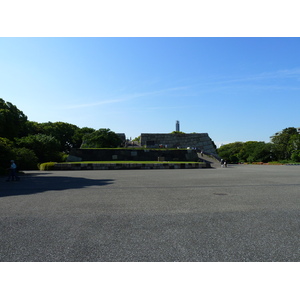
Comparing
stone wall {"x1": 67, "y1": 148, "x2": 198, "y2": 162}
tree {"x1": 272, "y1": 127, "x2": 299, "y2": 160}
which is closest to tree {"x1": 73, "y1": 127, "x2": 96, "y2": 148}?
stone wall {"x1": 67, "y1": 148, "x2": 198, "y2": 162}

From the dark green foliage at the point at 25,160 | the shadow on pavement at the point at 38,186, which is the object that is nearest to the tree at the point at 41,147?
the dark green foliage at the point at 25,160

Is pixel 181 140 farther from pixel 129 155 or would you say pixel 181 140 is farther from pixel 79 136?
pixel 79 136

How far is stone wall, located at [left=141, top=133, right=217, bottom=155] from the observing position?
158 feet

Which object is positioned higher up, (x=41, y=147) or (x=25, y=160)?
(x=41, y=147)

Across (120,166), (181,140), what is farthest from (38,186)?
(181,140)

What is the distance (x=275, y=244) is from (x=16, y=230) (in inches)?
169

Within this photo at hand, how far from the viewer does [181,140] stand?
1919 inches

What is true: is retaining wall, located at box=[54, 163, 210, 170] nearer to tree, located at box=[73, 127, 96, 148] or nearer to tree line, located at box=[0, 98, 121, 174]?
tree line, located at box=[0, 98, 121, 174]

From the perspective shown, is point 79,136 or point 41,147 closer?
point 41,147

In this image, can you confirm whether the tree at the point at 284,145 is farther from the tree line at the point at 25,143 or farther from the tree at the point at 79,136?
the tree at the point at 79,136

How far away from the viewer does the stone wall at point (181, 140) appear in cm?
4825

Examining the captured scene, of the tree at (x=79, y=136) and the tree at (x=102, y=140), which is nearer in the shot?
the tree at (x=102, y=140)

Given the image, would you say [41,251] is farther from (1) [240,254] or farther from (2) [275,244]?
(2) [275,244]

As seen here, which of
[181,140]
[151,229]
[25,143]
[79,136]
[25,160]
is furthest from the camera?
[79,136]
